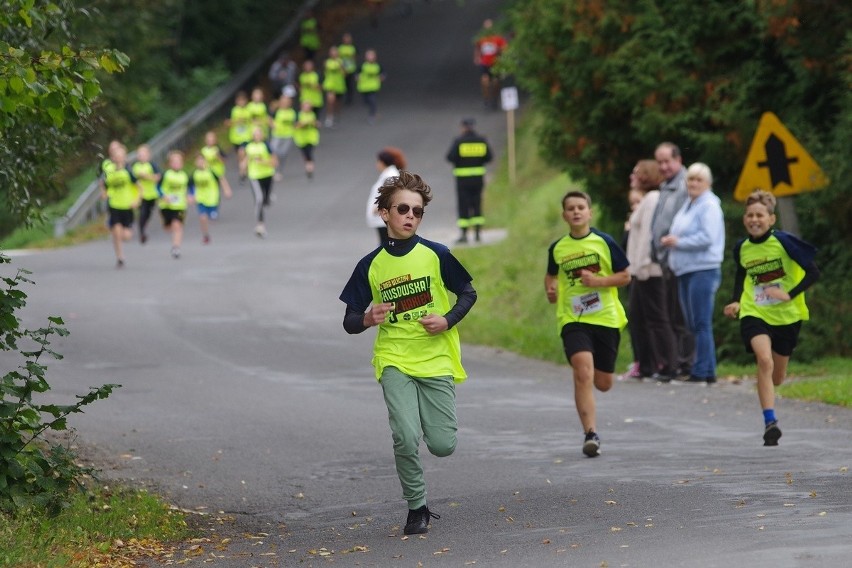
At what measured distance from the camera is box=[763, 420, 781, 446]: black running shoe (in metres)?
10.6

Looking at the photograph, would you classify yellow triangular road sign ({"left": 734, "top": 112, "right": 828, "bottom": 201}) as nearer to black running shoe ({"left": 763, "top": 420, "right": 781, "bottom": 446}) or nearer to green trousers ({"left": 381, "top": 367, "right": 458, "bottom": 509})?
black running shoe ({"left": 763, "top": 420, "right": 781, "bottom": 446})

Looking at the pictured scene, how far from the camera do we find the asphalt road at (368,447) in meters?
7.68

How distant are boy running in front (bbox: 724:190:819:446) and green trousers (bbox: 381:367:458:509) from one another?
3400 mm

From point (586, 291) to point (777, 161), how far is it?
425 cm

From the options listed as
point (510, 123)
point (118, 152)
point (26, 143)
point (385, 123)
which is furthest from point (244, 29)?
point (26, 143)

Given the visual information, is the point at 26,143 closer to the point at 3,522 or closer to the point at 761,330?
the point at 3,522

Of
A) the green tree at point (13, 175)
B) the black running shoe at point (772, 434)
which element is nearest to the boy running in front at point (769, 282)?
the black running shoe at point (772, 434)

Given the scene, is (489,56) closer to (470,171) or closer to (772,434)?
(470,171)

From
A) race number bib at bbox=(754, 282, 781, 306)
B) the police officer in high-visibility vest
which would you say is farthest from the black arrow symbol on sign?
the police officer in high-visibility vest

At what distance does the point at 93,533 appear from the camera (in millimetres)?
8305

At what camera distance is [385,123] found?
43.9 m

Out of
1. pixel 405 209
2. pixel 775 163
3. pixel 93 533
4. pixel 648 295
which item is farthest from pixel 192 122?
pixel 405 209

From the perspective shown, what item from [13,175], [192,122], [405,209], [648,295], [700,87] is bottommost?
[648,295]

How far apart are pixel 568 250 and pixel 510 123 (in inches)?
901
